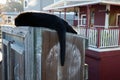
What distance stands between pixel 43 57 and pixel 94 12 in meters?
11.4

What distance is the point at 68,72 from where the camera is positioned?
9.02 feet

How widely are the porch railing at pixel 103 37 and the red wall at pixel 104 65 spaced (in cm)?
38

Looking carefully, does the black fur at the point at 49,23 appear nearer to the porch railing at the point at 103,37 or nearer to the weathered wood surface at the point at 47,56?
the weathered wood surface at the point at 47,56

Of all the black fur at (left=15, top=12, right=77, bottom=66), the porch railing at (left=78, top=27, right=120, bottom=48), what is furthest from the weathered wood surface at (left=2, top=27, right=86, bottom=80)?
the porch railing at (left=78, top=27, right=120, bottom=48)

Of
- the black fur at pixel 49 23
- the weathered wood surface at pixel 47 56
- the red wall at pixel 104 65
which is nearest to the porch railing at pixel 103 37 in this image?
the red wall at pixel 104 65

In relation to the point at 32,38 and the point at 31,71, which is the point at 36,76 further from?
the point at 32,38

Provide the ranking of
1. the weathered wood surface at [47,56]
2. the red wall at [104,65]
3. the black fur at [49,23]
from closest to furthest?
the weathered wood surface at [47,56]
the black fur at [49,23]
the red wall at [104,65]

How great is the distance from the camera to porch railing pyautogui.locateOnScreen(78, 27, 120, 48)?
8.55 m

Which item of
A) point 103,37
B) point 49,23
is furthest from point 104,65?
point 49,23

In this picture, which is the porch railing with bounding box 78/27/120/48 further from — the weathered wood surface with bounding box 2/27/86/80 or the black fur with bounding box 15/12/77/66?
the black fur with bounding box 15/12/77/66

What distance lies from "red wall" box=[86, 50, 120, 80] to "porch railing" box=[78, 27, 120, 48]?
38 cm

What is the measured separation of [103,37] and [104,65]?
1.16 m

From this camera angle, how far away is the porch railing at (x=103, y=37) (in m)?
8.55

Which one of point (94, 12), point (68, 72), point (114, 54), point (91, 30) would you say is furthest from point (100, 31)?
point (68, 72)
